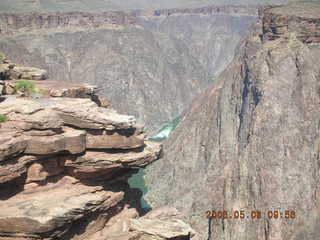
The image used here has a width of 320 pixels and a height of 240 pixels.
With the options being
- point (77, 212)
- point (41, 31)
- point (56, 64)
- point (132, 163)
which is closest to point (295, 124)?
point (132, 163)

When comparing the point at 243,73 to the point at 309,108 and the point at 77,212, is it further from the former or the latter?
the point at 77,212

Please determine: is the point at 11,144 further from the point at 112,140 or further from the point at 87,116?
the point at 112,140

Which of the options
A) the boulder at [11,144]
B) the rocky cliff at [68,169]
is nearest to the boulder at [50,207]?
the rocky cliff at [68,169]

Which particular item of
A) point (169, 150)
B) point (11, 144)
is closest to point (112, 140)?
point (11, 144)

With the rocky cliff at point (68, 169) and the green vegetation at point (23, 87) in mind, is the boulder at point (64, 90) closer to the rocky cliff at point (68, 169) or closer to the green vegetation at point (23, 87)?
the rocky cliff at point (68, 169)

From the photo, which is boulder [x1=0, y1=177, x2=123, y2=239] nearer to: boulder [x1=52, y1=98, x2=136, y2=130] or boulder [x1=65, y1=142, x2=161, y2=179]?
boulder [x1=65, y1=142, x2=161, y2=179]

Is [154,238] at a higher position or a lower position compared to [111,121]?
lower
